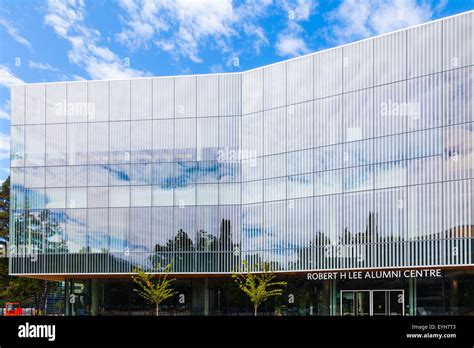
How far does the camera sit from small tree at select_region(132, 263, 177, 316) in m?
40.9

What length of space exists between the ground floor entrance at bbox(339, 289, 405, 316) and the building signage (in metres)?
0.91

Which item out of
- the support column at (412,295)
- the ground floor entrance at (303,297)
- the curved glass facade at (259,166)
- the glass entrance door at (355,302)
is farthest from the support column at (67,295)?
the support column at (412,295)

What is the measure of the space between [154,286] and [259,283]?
25.2 feet

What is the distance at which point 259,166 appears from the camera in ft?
134

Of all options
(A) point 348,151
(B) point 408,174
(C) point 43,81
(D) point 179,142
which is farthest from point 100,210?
(B) point 408,174

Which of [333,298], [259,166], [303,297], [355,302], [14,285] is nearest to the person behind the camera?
[355,302]

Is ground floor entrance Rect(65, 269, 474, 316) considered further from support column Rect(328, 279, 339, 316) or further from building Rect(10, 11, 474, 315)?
building Rect(10, 11, 474, 315)

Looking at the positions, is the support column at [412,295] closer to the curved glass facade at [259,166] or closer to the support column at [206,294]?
the curved glass facade at [259,166]

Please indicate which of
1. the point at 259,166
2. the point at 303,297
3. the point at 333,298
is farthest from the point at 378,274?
the point at 259,166

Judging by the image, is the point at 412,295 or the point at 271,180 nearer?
the point at 412,295

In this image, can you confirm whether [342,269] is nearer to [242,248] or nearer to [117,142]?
[242,248]

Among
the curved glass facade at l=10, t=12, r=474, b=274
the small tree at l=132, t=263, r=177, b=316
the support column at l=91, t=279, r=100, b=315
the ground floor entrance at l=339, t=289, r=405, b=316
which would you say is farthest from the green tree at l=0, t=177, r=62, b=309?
the ground floor entrance at l=339, t=289, r=405, b=316

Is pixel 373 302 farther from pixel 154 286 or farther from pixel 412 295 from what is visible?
pixel 154 286

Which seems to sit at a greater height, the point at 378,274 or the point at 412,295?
the point at 378,274
